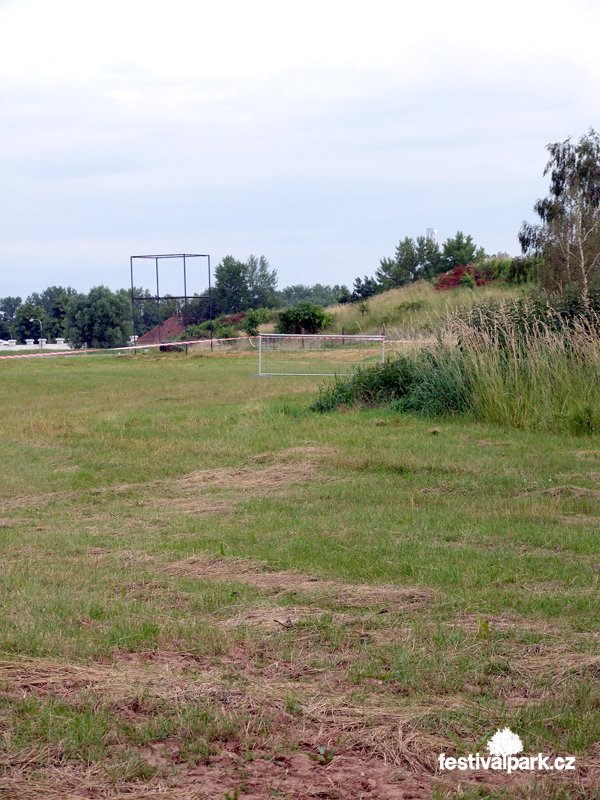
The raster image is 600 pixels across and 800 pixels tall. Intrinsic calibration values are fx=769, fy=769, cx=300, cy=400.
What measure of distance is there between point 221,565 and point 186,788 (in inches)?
108

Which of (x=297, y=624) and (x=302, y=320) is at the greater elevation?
(x=302, y=320)

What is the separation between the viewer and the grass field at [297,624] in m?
2.83

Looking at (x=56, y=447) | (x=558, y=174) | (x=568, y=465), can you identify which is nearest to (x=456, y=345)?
(x=568, y=465)

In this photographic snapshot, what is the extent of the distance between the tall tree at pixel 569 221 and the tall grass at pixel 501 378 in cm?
2343

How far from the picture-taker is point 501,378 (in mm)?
12992

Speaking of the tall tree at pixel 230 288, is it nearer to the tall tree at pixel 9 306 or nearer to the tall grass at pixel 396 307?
the tall grass at pixel 396 307

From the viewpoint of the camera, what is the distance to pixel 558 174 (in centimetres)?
4256

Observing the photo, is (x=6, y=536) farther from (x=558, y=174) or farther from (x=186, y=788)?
(x=558, y=174)

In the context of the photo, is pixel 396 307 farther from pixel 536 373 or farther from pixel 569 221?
pixel 536 373

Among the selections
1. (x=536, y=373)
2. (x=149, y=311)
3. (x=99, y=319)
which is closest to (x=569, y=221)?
(x=536, y=373)

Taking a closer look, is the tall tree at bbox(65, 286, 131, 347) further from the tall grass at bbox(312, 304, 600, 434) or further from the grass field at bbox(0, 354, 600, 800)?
the grass field at bbox(0, 354, 600, 800)

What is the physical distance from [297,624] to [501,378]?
958 cm

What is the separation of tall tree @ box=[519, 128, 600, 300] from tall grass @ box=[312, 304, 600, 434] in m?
23.4

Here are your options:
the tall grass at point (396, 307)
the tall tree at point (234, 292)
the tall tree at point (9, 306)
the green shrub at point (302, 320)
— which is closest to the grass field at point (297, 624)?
the tall grass at point (396, 307)
